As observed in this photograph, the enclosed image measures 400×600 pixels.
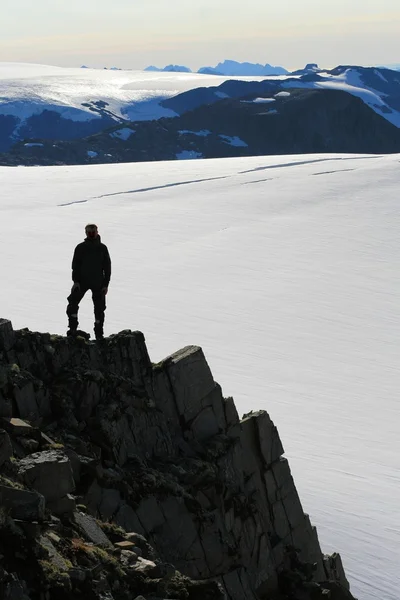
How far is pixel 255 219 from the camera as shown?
4119cm

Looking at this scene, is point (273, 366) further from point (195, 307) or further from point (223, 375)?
point (195, 307)

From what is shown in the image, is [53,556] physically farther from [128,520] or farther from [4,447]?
[128,520]

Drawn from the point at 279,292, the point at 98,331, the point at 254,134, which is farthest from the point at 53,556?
the point at 254,134

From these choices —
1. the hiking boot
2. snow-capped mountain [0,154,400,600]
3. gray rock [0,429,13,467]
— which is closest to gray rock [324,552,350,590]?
snow-capped mountain [0,154,400,600]

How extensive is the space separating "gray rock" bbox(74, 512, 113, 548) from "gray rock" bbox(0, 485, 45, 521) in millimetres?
705

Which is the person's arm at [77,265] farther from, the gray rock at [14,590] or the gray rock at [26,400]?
the gray rock at [14,590]

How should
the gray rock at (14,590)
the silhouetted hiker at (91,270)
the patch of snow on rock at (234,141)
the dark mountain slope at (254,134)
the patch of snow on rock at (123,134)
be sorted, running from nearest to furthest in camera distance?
the gray rock at (14,590) → the silhouetted hiker at (91,270) → the patch of snow on rock at (123,134) → the dark mountain slope at (254,134) → the patch of snow on rock at (234,141)

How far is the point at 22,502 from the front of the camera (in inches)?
270

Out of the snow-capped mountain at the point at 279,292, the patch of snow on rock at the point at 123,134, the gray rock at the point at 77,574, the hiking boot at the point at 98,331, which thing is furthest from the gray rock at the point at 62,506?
the patch of snow on rock at the point at 123,134

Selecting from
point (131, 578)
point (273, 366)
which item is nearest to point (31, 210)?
point (273, 366)

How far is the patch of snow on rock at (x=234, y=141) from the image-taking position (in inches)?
7559

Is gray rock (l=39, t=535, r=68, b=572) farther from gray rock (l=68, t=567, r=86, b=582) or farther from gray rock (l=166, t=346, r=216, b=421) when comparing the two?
gray rock (l=166, t=346, r=216, b=421)

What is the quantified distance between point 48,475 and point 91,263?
14.9 ft

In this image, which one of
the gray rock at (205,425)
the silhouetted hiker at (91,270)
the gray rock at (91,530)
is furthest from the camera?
the silhouetted hiker at (91,270)
